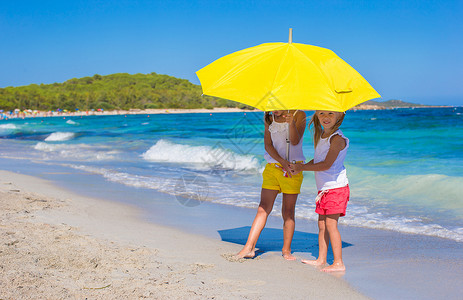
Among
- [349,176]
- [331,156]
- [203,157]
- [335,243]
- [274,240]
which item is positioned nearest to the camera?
[331,156]

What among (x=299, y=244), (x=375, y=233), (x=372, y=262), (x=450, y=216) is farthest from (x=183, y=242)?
(x=450, y=216)

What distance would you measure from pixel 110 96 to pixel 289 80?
11474 cm

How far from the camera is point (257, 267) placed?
3.65 metres

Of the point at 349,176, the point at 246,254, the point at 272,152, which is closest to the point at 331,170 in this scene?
the point at 272,152

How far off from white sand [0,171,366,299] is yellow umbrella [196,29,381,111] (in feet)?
4.80

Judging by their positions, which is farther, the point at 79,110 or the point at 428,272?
the point at 79,110

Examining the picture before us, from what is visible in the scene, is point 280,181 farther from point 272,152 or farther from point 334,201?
point 334,201

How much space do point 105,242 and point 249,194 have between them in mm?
3850

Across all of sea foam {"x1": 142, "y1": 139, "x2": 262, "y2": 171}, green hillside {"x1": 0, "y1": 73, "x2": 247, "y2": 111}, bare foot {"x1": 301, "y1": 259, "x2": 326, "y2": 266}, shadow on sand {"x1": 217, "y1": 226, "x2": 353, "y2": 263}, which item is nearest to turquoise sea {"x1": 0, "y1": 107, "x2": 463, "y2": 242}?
sea foam {"x1": 142, "y1": 139, "x2": 262, "y2": 171}

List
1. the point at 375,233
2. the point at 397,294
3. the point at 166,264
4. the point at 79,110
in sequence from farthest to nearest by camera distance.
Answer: the point at 79,110, the point at 375,233, the point at 166,264, the point at 397,294

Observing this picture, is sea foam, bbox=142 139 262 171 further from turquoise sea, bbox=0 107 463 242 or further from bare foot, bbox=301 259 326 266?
bare foot, bbox=301 259 326 266

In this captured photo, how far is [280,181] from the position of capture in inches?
151

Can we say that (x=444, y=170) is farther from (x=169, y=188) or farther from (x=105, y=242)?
(x=105, y=242)

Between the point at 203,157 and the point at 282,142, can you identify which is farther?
A: the point at 203,157
